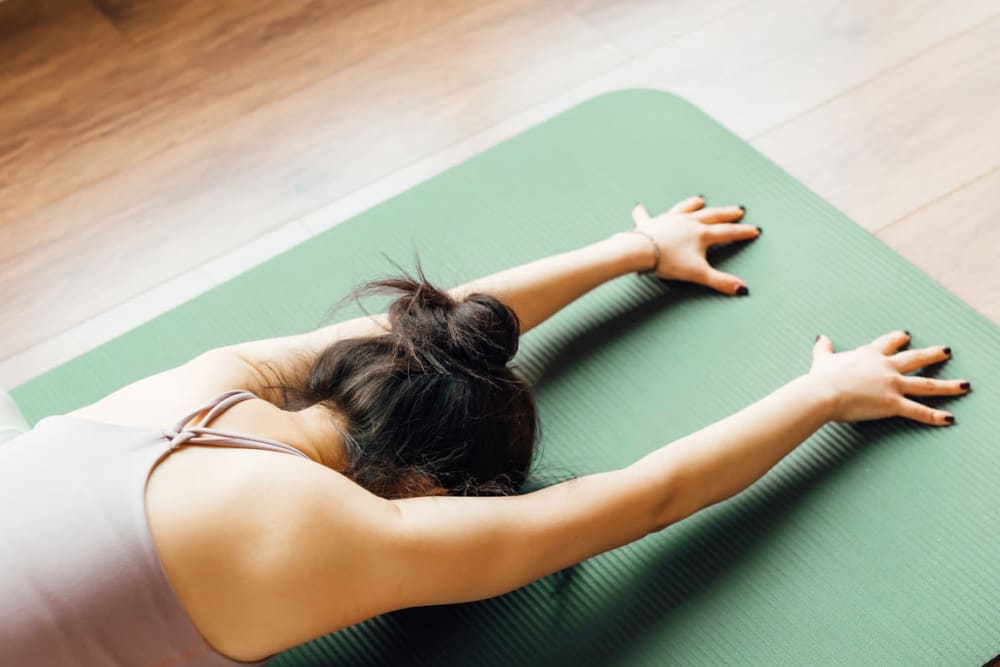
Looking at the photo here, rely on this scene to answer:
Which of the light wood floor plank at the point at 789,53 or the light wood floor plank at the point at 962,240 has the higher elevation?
the light wood floor plank at the point at 789,53

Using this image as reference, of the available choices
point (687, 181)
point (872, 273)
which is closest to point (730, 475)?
point (872, 273)

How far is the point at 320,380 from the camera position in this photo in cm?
112

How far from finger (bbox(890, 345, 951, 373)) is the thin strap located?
77 cm

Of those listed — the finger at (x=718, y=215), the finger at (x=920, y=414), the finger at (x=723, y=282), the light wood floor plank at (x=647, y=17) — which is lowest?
the finger at (x=920, y=414)

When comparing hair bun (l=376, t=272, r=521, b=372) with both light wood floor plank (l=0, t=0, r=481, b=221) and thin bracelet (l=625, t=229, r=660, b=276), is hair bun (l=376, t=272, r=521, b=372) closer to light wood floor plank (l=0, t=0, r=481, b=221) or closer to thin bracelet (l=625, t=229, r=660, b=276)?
thin bracelet (l=625, t=229, r=660, b=276)

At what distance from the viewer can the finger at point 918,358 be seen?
1318 millimetres

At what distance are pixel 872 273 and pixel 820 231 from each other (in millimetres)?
99

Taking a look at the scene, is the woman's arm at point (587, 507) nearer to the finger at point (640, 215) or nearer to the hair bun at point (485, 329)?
the hair bun at point (485, 329)

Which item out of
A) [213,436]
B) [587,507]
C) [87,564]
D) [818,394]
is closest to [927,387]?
[818,394]

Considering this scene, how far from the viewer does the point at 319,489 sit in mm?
952

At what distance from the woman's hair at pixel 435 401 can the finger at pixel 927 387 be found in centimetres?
52

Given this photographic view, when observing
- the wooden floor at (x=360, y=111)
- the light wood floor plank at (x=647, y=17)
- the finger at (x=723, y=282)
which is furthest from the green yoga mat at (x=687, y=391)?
the light wood floor plank at (x=647, y=17)

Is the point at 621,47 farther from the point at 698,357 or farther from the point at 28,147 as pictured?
the point at 28,147

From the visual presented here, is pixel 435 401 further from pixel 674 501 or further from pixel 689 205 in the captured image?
pixel 689 205
